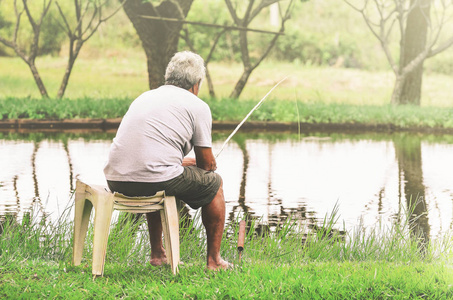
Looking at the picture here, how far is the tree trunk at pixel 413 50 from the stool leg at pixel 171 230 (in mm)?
19776

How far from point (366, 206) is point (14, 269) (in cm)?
528

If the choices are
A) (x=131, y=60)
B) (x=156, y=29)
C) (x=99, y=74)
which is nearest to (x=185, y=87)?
(x=156, y=29)

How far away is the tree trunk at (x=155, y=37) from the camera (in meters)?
22.9

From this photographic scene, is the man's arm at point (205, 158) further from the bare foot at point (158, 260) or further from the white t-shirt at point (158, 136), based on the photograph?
the bare foot at point (158, 260)

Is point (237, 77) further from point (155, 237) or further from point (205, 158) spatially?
point (205, 158)

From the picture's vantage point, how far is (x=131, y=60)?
37844mm

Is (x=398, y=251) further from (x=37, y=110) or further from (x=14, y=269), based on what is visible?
(x=37, y=110)

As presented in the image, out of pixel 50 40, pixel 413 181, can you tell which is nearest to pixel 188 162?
pixel 413 181

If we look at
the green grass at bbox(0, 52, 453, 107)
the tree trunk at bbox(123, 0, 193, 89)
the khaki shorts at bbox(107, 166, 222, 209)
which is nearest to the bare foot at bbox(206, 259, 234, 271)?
the khaki shorts at bbox(107, 166, 222, 209)

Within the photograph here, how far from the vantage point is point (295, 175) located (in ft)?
40.9

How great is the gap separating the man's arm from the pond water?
1.54 meters

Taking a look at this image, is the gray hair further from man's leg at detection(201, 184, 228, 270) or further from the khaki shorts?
A: man's leg at detection(201, 184, 228, 270)

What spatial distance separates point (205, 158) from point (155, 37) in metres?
17.9

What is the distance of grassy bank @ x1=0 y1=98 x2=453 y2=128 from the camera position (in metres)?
20.0
